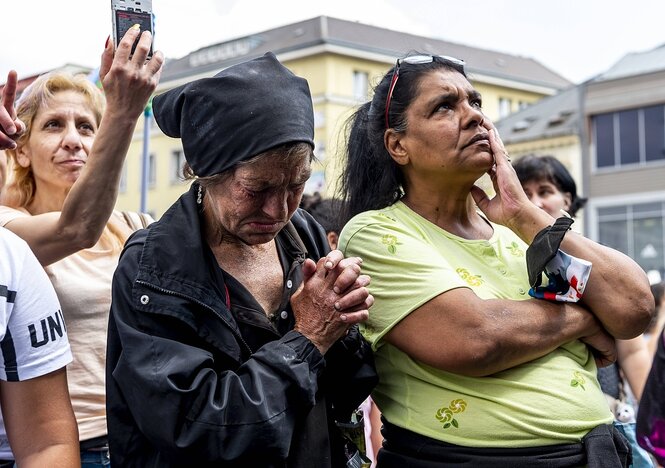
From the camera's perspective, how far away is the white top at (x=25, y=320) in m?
2.12

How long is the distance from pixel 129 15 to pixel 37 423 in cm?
105

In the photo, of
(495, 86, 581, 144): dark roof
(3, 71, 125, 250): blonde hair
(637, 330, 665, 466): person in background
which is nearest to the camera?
(637, 330, 665, 466): person in background

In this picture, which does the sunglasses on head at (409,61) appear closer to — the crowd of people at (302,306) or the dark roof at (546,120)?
the crowd of people at (302,306)

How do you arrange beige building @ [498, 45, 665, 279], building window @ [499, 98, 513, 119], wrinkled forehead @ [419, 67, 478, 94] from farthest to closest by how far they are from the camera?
building window @ [499, 98, 513, 119] → beige building @ [498, 45, 665, 279] → wrinkled forehead @ [419, 67, 478, 94]

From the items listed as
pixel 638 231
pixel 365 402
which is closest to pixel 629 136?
pixel 638 231

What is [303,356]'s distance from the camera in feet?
6.82

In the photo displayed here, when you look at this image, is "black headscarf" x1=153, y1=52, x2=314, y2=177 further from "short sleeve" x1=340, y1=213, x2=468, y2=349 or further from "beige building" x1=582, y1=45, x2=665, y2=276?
"beige building" x1=582, y1=45, x2=665, y2=276

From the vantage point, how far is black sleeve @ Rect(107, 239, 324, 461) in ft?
6.41

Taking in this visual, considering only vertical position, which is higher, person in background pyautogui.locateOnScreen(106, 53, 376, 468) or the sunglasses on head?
the sunglasses on head

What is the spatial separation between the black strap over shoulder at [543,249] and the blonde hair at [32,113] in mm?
1421

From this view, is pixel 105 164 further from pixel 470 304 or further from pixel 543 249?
pixel 543 249

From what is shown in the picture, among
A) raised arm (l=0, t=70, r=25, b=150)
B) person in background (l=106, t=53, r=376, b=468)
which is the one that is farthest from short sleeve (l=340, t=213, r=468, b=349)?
raised arm (l=0, t=70, r=25, b=150)

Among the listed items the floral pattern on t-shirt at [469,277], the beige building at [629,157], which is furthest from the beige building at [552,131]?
the floral pattern on t-shirt at [469,277]

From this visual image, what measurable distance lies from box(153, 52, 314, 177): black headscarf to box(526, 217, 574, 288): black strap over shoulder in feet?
2.29
